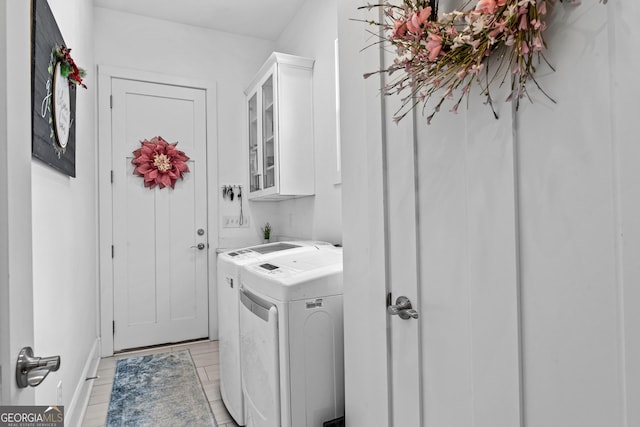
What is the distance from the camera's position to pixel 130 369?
2.79 meters

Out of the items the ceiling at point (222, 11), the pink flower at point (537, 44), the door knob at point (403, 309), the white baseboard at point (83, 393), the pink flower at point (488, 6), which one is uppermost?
the ceiling at point (222, 11)

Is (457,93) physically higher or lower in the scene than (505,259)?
higher

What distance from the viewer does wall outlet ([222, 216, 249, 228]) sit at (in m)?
3.54

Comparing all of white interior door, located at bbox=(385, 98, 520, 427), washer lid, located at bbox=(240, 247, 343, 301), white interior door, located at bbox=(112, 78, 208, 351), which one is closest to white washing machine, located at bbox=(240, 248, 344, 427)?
washer lid, located at bbox=(240, 247, 343, 301)

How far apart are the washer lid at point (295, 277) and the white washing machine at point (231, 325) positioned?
0.54ft

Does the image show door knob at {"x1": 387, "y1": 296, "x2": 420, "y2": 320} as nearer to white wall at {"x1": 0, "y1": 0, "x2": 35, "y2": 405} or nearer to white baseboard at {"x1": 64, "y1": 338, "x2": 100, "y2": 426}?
white wall at {"x1": 0, "y1": 0, "x2": 35, "y2": 405}

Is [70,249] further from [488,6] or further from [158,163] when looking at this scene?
[488,6]

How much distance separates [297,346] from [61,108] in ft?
4.92

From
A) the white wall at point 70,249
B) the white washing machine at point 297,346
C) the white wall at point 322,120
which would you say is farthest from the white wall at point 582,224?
the white wall at point 322,120

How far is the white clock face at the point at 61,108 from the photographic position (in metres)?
1.57

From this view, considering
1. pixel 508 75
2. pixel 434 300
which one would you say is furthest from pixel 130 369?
pixel 508 75

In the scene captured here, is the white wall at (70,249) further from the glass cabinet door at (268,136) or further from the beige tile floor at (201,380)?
the glass cabinet door at (268,136)

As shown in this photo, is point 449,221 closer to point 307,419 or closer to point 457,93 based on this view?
point 457,93

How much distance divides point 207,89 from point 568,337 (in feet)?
11.5
